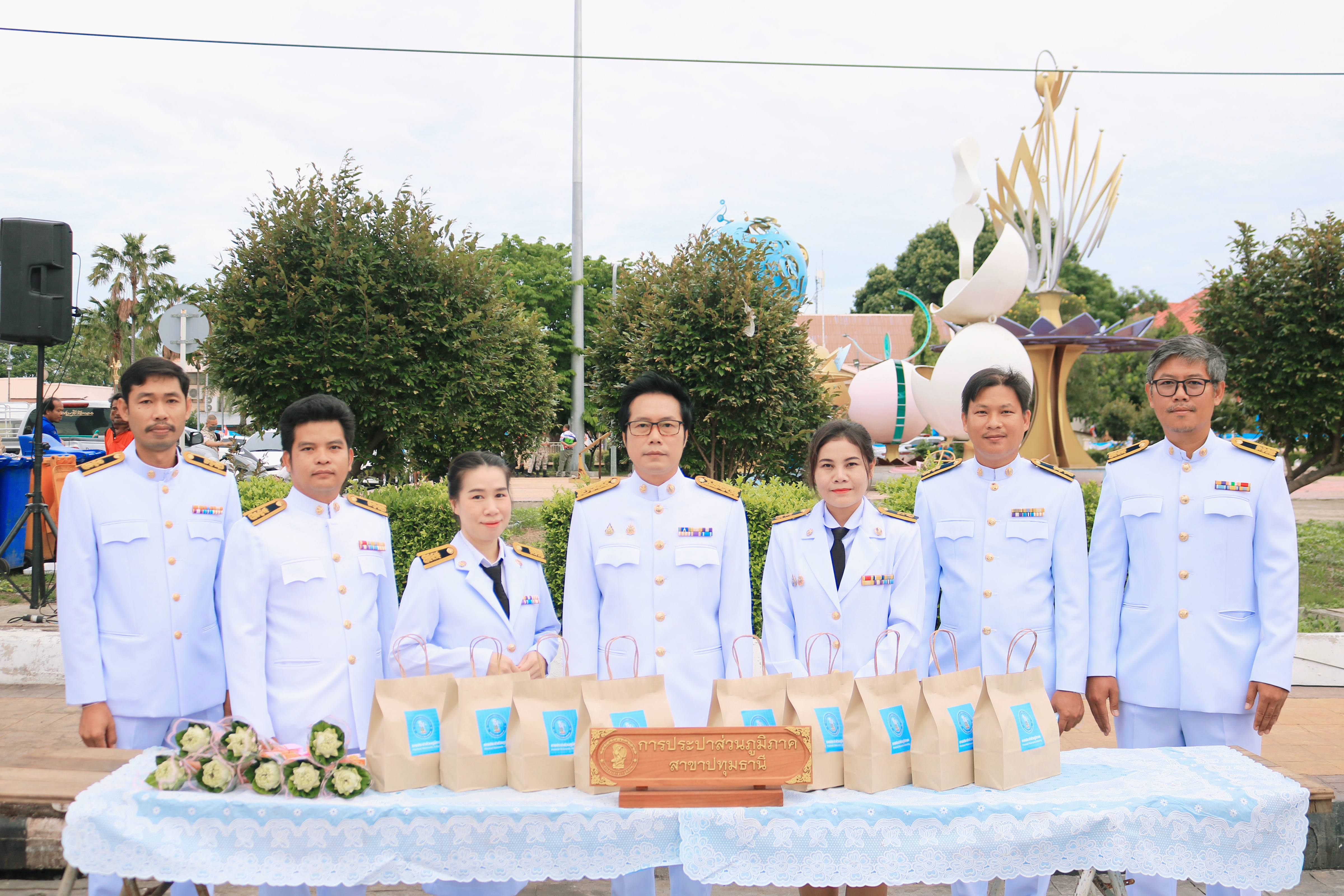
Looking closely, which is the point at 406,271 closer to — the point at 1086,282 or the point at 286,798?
the point at 286,798

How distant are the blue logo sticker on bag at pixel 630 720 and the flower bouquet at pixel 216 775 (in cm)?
99

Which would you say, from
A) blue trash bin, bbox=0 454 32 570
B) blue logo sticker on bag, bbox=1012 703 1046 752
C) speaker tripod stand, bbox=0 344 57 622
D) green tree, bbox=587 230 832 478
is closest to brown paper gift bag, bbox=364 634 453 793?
blue logo sticker on bag, bbox=1012 703 1046 752

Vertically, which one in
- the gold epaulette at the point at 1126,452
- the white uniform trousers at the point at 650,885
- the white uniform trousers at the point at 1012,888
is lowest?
the white uniform trousers at the point at 1012,888

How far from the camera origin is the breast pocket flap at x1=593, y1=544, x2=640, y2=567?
301 centimetres

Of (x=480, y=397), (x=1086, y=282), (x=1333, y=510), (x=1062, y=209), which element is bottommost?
(x=1333, y=510)

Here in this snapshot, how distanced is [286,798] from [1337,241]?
35.5 ft

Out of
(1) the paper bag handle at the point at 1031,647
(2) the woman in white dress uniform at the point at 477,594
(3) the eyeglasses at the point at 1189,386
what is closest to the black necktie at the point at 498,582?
(2) the woman in white dress uniform at the point at 477,594

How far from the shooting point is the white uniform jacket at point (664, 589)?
3.01 m

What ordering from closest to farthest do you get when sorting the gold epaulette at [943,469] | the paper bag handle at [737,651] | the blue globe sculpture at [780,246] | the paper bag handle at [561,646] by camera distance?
the paper bag handle at [737,651] → the paper bag handle at [561,646] → the gold epaulette at [943,469] → the blue globe sculpture at [780,246]

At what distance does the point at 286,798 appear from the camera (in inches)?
86.3

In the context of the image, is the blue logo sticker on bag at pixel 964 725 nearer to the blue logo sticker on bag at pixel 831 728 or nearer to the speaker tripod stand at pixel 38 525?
the blue logo sticker on bag at pixel 831 728

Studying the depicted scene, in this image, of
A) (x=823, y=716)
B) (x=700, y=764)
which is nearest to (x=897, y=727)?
(x=823, y=716)

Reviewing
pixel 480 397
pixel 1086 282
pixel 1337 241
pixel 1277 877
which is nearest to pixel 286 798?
pixel 1277 877

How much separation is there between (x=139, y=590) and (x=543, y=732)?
168 centimetres
